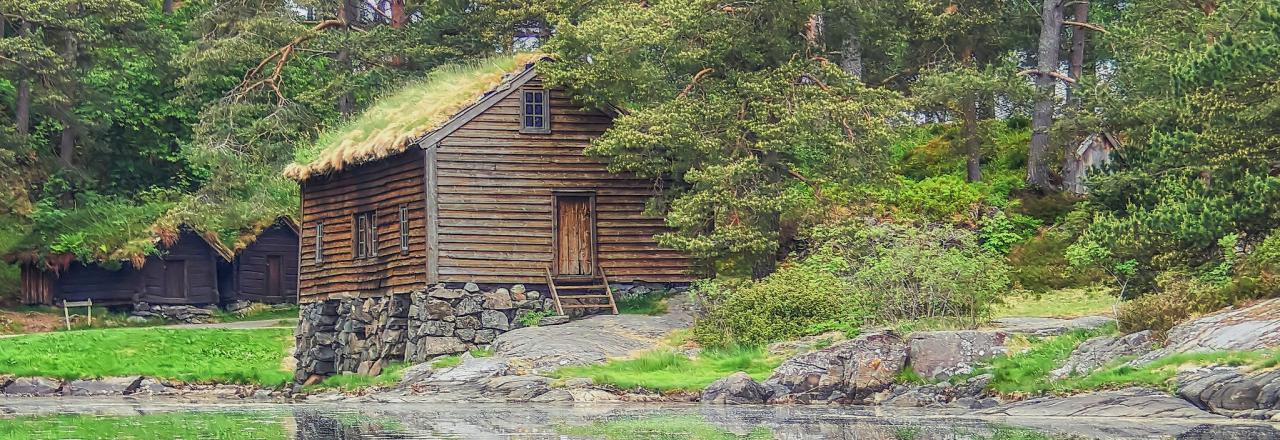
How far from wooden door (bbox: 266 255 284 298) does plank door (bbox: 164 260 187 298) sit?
350cm

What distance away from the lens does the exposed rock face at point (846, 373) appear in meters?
28.8

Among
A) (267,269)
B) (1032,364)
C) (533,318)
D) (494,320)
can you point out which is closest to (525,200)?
(533,318)

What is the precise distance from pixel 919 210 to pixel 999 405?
50.1 ft

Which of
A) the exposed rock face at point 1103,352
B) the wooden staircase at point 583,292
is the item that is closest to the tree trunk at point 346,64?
the wooden staircase at point 583,292

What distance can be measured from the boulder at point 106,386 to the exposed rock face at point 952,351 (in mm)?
19881

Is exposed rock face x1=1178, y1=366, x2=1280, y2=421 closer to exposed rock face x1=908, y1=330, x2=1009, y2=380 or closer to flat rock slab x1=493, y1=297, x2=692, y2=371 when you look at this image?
exposed rock face x1=908, y1=330, x2=1009, y2=380

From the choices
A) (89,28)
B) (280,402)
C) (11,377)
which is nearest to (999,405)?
(280,402)

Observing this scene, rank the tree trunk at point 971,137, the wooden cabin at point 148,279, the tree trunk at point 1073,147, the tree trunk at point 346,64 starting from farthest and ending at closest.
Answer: the wooden cabin at point 148,279 → the tree trunk at point 346,64 → the tree trunk at point 971,137 → the tree trunk at point 1073,147

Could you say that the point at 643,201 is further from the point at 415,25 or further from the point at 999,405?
the point at 415,25

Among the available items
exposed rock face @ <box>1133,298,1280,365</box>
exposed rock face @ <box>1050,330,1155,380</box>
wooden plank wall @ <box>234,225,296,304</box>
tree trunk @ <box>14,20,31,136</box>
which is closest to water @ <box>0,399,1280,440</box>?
exposed rock face @ <box>1050,330,1155,380</box>

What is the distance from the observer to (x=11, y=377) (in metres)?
38.9

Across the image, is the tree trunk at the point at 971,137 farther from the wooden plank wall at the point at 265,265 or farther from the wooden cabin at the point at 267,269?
the wooden plank wall at the point at 265,265

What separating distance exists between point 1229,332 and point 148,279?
42.3 m

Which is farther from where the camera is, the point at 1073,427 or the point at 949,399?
the point at 949,399
